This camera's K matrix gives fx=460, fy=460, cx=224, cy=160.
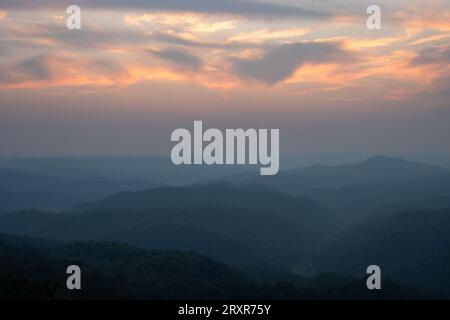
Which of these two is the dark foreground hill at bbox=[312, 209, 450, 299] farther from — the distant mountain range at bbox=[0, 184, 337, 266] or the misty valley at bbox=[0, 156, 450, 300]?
the distant mountain range at bbox=[0, 184, 337, 266]

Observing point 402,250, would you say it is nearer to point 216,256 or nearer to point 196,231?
point 216,256

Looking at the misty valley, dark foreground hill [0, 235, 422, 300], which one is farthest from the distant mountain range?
dark foreground hill [0, 235, 422, 300]

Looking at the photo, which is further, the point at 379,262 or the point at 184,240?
the point at 184,240

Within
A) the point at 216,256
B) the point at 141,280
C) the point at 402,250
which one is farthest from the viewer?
the point at 402,250

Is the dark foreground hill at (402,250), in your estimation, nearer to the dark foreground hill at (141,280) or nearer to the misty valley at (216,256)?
the misty valley at (216,256)

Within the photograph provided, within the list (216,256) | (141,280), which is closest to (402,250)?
(216,256)
